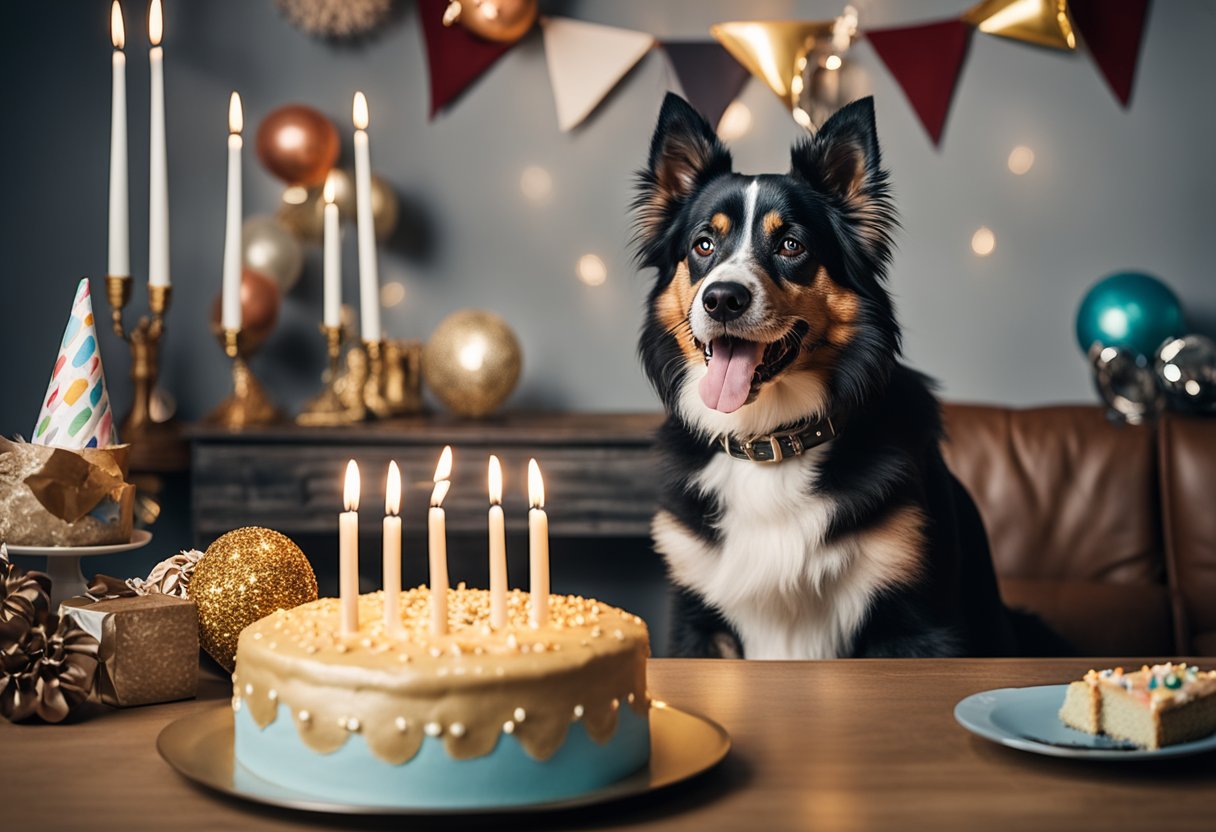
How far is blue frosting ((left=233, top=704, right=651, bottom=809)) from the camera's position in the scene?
793 millimetres

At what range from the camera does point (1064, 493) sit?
9.43 feet

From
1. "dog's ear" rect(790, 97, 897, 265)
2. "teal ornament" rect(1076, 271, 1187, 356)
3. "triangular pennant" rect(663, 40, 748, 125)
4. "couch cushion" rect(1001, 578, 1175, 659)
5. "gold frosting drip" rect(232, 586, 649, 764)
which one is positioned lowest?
"couch cushion" rect(1001, 578, 1175, 659)

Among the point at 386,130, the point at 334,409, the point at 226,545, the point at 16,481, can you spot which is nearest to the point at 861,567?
the point at 226,545

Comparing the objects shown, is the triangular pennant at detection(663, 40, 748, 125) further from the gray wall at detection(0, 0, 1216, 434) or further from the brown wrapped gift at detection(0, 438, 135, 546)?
the brown wrapped gift at detection(0, 438, 135, 546)

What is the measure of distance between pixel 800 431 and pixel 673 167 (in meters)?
0.47

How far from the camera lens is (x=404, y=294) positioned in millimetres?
3447

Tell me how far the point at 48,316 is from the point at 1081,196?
2.78 metres

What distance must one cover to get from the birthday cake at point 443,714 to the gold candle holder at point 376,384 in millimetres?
2178

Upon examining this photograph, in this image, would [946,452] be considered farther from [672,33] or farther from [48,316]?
[48,316]

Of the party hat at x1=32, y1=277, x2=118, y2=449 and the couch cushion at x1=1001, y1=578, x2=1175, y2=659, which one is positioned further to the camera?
the couch cushion at x1=1001, y1=578, x2=1175, y2=659

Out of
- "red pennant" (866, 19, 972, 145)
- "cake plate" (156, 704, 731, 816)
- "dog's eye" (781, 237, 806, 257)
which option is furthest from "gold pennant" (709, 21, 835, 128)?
"cake plate" (156, 704, 731, 816)

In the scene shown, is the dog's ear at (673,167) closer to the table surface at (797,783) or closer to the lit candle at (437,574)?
the table surface at (797,783)

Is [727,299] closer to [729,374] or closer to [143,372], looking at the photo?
[729,374]

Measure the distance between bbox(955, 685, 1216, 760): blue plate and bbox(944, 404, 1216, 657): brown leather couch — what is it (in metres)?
1.72
